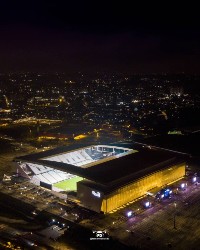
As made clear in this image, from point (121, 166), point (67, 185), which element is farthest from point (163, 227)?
point (67, 185)

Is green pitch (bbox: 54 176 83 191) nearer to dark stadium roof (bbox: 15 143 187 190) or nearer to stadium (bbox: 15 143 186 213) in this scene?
stadium (bbox: 15 143 186 213)

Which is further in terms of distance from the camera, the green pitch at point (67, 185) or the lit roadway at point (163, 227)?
the green pitch at point (67, 185)

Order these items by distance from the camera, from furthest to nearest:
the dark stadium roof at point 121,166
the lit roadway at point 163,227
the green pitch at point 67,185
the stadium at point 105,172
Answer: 1. the green pitch at point 67,185
2. the dark stadium roof at point 121,166
3. the stadium at point 105,172
4. the lit roadway at point 163,227

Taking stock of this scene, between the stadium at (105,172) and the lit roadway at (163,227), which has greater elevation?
the stadium at (105,172)

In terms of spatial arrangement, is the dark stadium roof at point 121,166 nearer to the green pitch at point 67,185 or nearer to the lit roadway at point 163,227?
the green pitch at point 67,185

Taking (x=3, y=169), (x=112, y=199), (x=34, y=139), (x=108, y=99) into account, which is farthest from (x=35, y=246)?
(x=108, y=99)

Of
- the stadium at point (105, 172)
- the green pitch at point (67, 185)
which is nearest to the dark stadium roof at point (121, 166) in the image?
the stadium at point (105, 172)

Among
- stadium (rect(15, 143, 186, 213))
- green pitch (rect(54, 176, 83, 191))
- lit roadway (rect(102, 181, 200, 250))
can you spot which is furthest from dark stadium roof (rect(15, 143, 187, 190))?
lit roadway (rect(102, 181, 200, 250))

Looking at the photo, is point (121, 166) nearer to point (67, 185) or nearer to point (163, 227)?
point (67, 185)
